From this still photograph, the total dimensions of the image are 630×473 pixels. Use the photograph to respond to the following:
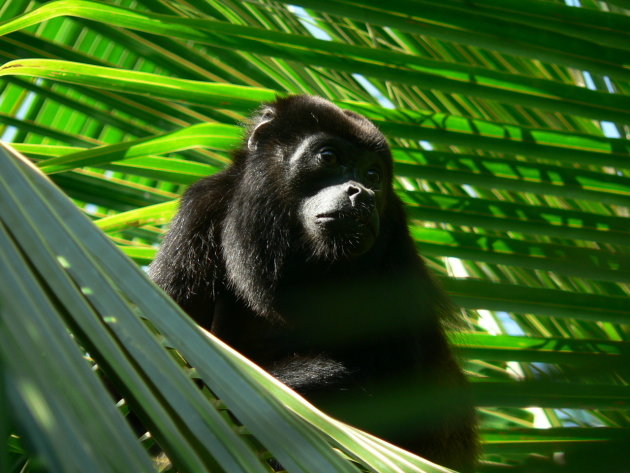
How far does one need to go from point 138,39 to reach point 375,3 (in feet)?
4.37

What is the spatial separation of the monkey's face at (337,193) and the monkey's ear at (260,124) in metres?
0.19

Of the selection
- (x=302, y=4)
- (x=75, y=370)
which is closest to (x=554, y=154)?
(x=302, y=4)

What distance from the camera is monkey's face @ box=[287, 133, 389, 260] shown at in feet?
9.52

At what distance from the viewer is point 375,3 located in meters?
1.91

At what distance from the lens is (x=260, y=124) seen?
11.3 feet

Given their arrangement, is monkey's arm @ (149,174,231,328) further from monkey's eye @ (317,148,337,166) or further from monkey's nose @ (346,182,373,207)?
monkey's nose @ (346,182,373,207)

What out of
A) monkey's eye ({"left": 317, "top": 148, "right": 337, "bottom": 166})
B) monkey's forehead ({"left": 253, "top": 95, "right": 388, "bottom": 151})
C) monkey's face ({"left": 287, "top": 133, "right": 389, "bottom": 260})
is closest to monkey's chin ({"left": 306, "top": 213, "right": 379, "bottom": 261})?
monkey's face ({"left": 287, "top": 133, "right": 389, "bottom": 260})

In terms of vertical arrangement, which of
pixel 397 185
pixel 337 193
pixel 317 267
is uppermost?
pixel 397 185

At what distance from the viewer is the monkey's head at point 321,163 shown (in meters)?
2.96

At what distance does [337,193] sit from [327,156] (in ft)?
1.01

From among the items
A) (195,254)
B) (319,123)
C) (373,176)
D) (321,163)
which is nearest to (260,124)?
(319,123)

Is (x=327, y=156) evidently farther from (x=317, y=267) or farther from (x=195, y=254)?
(x=195, y=254)

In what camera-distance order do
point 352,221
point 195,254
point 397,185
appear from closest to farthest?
point 352,221 → point 195,254 → point 397,185

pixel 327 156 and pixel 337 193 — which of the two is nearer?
pixel 337 193
